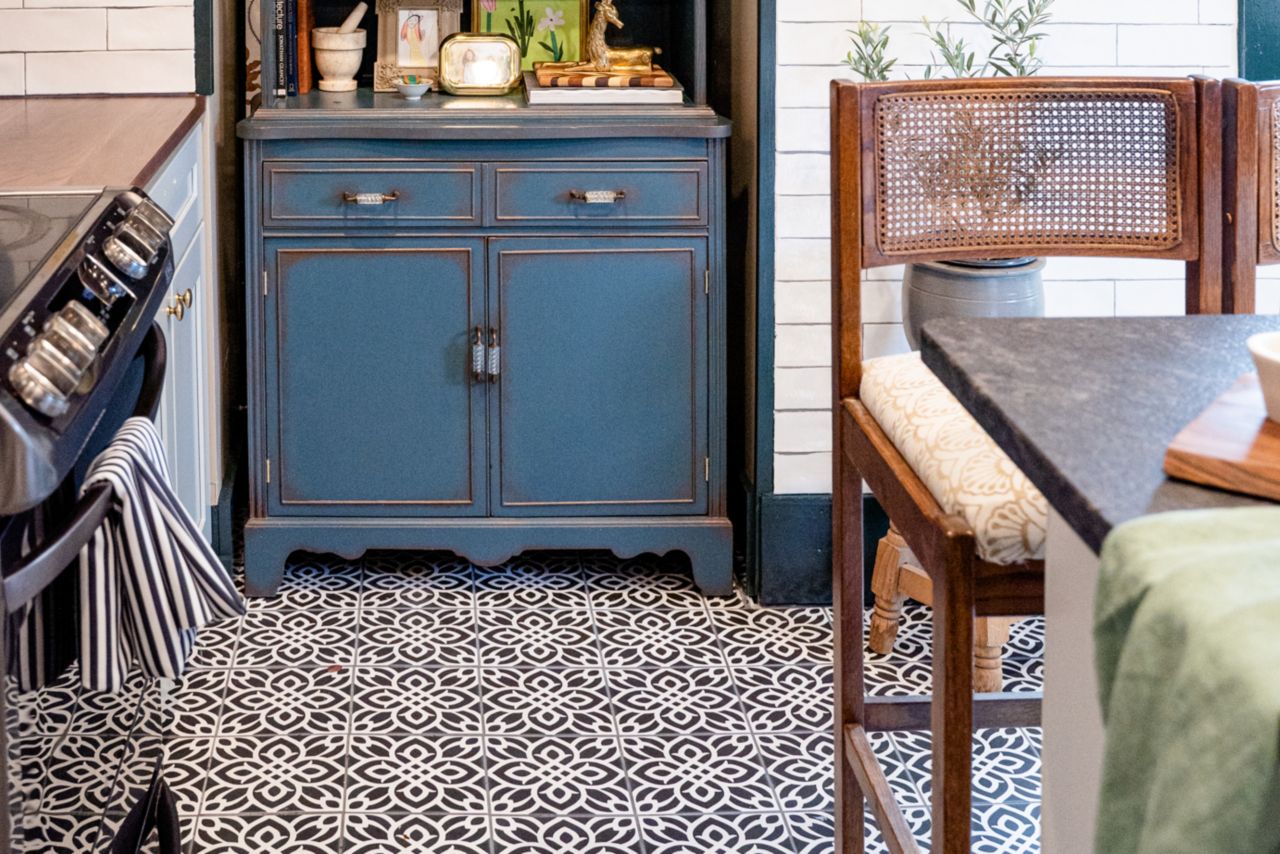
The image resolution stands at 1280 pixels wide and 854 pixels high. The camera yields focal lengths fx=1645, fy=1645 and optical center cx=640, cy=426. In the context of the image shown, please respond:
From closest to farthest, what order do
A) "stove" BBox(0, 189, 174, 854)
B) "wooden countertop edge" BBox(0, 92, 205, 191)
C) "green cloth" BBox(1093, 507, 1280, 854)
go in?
1. "green cloth" BBox(1093, 507, 1280, 854)
2. "stove" BBox(0, 189, 174, 854)
3. "wooden countertop edge" BBox(0, 92, 205, 191)

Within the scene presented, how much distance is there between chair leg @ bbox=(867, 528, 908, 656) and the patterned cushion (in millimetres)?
1035

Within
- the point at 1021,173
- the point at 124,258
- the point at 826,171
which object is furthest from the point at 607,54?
the point at 124,258

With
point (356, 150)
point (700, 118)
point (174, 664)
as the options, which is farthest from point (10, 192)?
point (700, 118)

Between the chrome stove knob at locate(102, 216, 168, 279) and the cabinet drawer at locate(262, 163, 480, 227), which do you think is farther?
the cabinet drawer at locate(262, 163, 480, 227)

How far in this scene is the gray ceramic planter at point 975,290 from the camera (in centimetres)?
288

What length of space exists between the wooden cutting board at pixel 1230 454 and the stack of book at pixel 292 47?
2.79 metres

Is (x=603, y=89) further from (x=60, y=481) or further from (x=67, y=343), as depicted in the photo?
(x=60, y=481)

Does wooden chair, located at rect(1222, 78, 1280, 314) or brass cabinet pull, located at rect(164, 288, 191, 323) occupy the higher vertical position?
wooden chair, located at rect(1222, 78, 1280, 314)

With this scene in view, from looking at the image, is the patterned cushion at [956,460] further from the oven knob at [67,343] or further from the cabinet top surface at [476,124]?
the cabinet top surface at [476,124]

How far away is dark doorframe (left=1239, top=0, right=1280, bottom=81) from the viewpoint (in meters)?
3.19

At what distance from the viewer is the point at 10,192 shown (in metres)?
2.18

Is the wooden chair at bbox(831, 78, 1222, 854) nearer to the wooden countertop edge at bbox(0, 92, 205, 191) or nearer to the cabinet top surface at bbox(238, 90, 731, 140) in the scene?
the wooden countertop edge at bbox(0, 92, 205, 191)

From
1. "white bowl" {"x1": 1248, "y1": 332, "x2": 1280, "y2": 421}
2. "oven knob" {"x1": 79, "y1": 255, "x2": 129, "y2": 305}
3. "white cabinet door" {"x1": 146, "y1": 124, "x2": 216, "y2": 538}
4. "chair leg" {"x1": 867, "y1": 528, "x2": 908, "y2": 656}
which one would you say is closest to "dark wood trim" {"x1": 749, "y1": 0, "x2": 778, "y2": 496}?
"chair leg" {"x1": 867, "y1": 528, "x2": 908, "y2": 656}

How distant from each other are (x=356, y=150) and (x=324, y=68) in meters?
0.47
